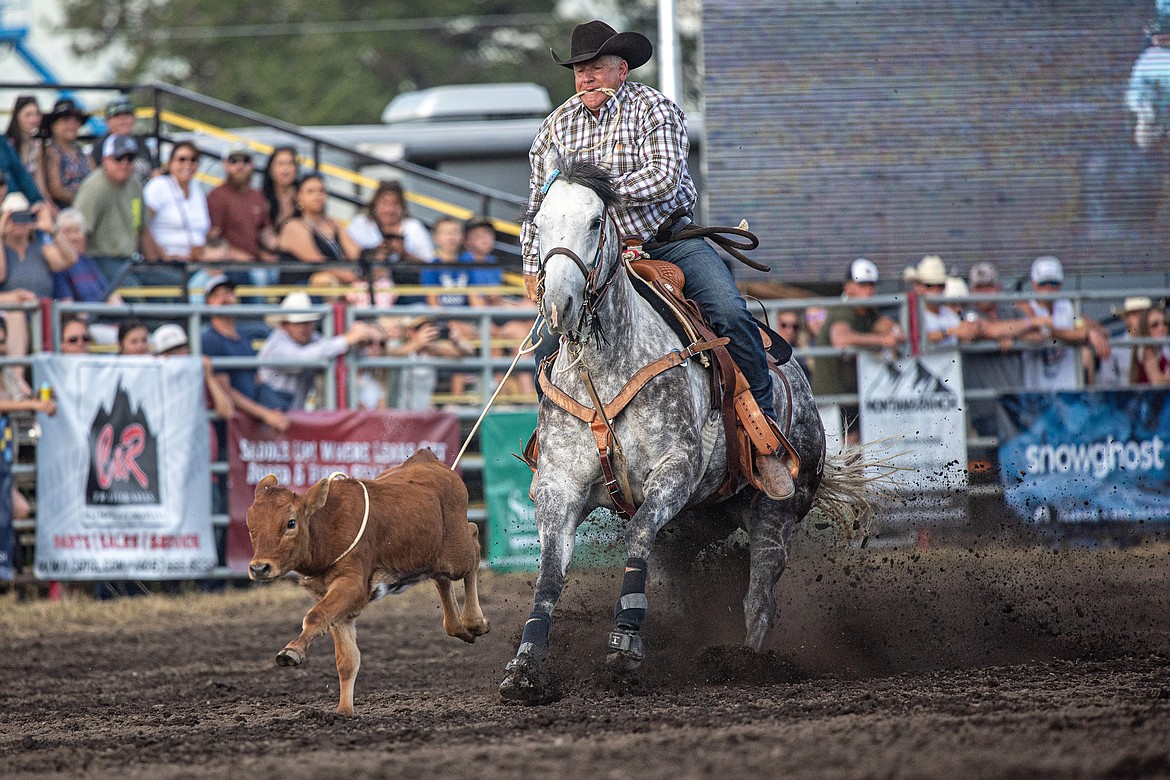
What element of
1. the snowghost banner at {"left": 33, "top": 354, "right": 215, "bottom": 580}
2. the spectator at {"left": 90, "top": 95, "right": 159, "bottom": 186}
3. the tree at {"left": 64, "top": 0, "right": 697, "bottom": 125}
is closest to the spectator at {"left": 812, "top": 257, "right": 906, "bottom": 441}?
the snowghost banner at {"left": 33, "top": 354, "right": 215, "bottom": 580}

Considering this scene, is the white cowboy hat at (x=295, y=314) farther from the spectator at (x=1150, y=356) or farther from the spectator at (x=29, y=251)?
the spectator at (x=1150, y=356)

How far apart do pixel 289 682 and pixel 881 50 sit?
791 cm

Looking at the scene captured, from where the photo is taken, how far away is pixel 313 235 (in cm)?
1291

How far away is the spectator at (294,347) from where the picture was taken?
36.8 ft

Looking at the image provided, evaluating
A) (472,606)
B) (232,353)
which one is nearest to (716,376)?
(472,606)

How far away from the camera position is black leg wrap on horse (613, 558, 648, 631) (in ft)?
18.3

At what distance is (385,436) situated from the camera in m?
11.2

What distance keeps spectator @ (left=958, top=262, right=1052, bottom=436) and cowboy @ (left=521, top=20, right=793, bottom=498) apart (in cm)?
610

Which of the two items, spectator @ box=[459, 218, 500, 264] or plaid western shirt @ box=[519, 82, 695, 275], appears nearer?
plaid western shirt @ box=[519, 82, 695, 275]

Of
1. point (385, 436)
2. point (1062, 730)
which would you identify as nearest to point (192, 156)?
point (385, 436)

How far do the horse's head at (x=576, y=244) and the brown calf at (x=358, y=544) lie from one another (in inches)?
41.6

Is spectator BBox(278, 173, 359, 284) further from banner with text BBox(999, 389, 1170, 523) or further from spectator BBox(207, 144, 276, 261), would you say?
banner with text BBox(999, 389, 1170, 523)

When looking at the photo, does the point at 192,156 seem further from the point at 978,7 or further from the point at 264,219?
the point at 978,7

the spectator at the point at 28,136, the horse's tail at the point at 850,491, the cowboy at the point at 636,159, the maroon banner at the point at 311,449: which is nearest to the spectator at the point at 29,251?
the spectator at the point at 28,136
